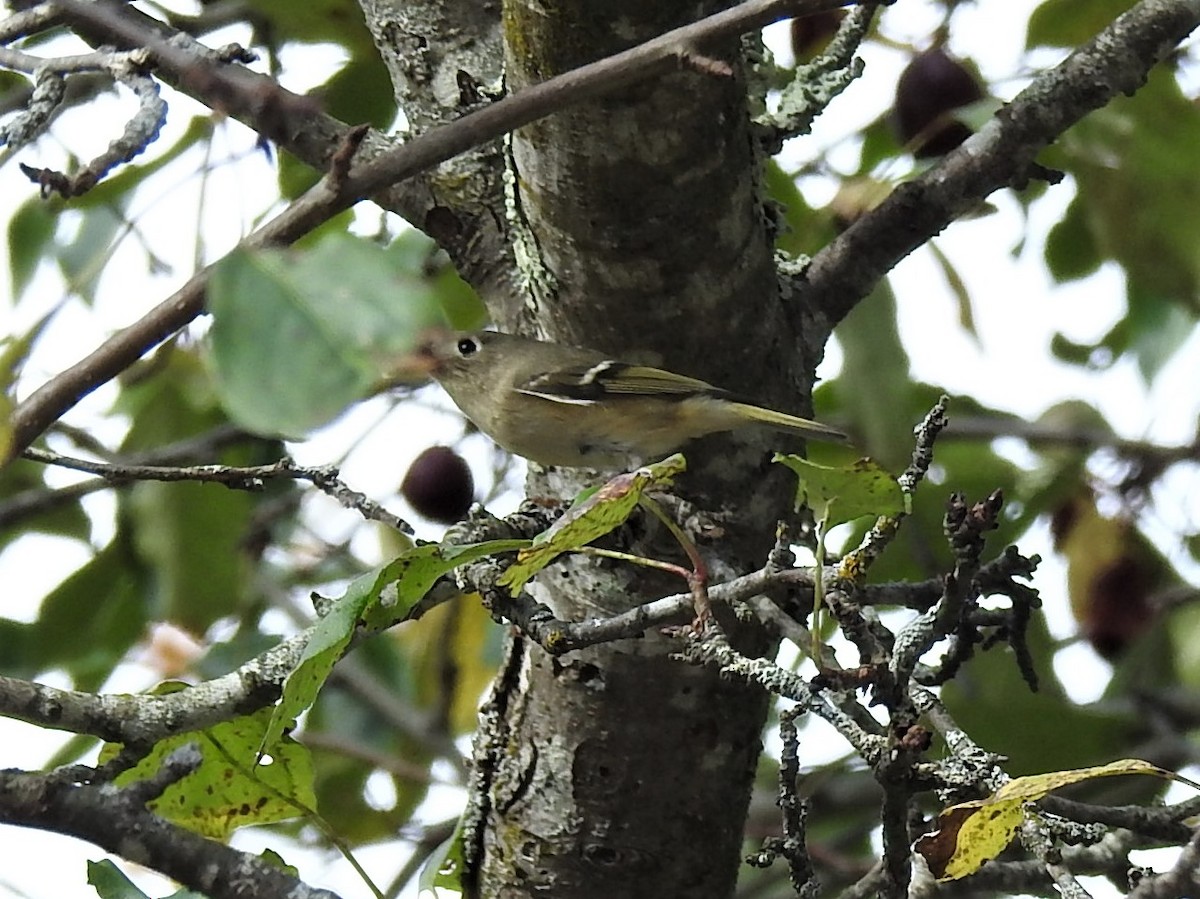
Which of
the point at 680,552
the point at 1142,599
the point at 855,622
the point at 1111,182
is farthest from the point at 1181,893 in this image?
the point at 1142,599

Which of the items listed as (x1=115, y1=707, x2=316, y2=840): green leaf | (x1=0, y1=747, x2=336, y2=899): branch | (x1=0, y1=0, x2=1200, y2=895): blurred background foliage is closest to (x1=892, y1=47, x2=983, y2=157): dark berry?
(x1=0, y1=0, x2=1200, y2=895): blurred background foliage

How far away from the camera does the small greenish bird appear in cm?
152

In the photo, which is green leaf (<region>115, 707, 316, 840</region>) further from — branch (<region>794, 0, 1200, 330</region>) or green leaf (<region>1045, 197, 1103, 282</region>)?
green leaf (<region>1045, 197, 1103, 282</region>)

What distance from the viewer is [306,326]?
0.64 m

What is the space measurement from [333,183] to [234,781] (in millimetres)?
806

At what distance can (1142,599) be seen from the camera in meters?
2.43

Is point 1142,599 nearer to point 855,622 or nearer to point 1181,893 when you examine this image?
point 855,622

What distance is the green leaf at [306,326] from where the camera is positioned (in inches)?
23.9

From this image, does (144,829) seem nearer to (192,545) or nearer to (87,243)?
(192,545)

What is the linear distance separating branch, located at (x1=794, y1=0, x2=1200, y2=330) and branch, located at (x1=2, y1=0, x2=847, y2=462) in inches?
28.9

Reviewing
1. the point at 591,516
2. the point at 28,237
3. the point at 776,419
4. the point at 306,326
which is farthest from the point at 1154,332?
the point at 306,326

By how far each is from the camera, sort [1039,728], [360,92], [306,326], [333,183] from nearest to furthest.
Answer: [306,326] < [333,183] < [1039,728] < [360,92]

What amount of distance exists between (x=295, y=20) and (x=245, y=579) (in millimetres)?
925

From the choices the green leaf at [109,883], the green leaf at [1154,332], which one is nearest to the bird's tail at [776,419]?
the green leaf at [109,883]
